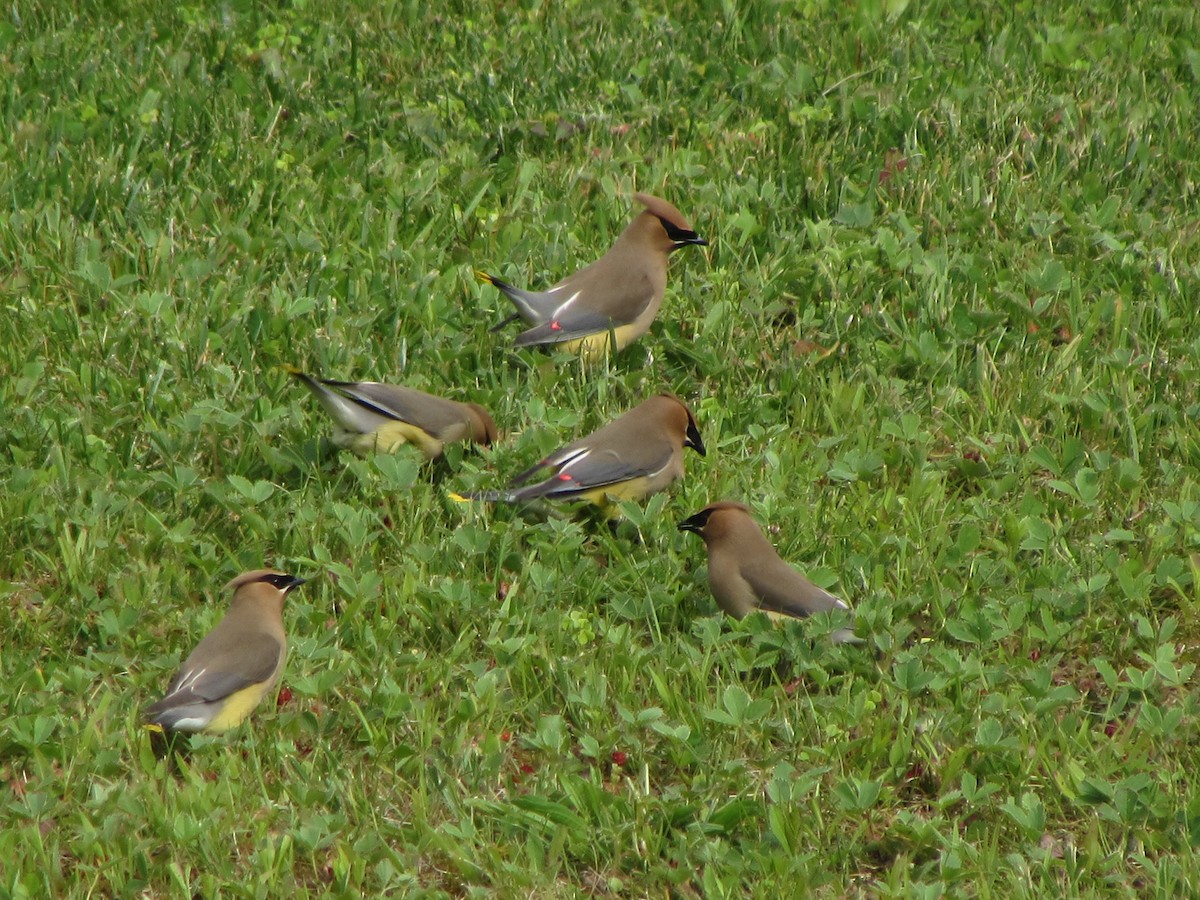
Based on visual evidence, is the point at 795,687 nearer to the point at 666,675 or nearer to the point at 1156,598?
the point at 666,675

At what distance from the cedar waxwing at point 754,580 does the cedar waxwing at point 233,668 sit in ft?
4.38

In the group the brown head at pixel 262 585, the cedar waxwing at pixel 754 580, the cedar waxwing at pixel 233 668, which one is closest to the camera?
the cedar waxwing at pixel 233 668

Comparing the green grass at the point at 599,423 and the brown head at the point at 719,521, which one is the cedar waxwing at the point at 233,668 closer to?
the green grass at the point at 599,423

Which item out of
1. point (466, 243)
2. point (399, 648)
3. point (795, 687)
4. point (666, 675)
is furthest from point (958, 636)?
point (466, 243)

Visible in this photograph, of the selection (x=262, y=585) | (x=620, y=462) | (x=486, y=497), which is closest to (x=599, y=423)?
(x=620, y=462)

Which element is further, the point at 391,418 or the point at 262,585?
the point at 391,418

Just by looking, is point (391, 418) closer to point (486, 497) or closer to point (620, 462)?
point (486, 497)

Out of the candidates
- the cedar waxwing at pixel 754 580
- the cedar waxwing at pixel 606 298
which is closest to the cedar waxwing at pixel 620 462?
the cedar waxwing at pixel 754 580

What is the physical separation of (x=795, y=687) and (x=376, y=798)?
50.7 inches

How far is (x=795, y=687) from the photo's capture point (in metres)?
4.86

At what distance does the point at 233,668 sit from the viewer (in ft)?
14.6

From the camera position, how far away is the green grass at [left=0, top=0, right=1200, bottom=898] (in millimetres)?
4316

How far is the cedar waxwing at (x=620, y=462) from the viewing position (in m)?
5.54

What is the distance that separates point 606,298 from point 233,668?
239cm
